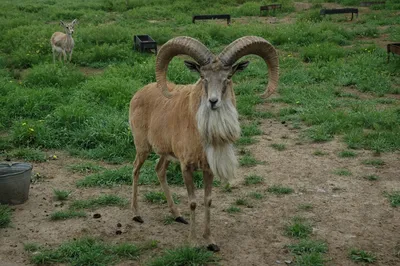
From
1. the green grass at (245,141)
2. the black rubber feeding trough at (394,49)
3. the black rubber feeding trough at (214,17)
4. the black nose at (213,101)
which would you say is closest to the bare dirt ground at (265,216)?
the green grass at (245,141)

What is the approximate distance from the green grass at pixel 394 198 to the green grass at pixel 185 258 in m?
2.93

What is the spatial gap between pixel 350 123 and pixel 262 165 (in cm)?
257

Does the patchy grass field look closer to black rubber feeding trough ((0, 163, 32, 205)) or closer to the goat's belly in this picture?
black rubber feeding trough ((0, 163, 32, 205))

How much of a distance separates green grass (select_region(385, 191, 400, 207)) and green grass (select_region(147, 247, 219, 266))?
293 cm

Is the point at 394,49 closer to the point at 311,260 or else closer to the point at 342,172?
the point at 342,172

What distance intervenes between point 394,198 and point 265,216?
1963mm

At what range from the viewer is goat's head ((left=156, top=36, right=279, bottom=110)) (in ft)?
19.5

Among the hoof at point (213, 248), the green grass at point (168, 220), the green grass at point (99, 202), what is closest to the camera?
the hoof at point (213, 248)

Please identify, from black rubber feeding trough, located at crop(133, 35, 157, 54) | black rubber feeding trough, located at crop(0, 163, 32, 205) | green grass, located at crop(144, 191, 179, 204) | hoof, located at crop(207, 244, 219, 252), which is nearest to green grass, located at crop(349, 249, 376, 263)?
hoof, located at crop(207, 244, 219, 252)

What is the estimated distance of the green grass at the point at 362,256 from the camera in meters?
5.96

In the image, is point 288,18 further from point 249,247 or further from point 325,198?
point 249,247

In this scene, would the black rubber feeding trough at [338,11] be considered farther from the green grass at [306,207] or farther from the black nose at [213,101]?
the black nose at [213,101]

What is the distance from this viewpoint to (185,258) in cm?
590

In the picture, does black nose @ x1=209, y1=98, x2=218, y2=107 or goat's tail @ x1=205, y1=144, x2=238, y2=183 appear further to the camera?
goat's tail @ x1=205, y1=144, x2=238, y2=183
